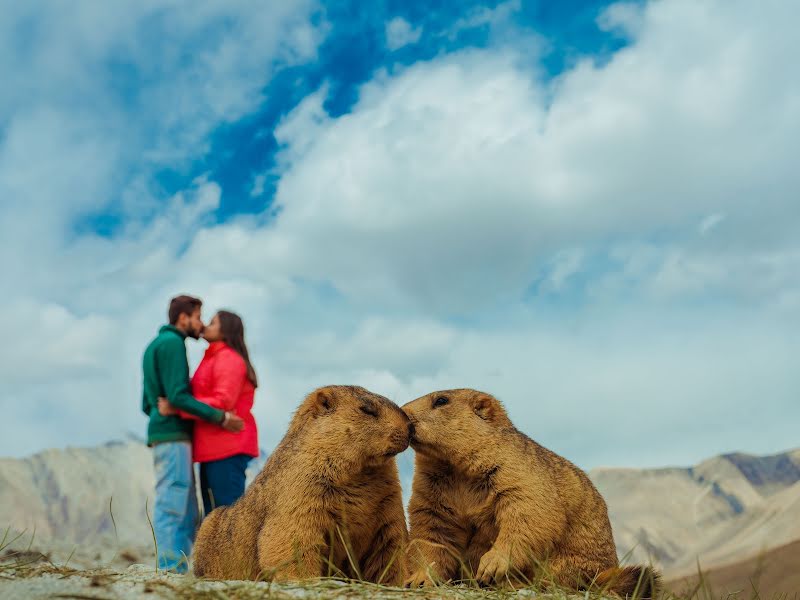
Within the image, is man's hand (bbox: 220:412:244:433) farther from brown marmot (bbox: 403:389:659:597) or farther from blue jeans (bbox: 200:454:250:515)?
brown marmot (bbox: 403:389:659:597)

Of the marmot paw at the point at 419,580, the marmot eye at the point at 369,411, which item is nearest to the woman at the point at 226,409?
the marmot eye at the point at 369,411

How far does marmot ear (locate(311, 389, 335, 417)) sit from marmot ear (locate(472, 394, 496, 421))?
118 cm

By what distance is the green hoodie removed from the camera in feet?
32.0

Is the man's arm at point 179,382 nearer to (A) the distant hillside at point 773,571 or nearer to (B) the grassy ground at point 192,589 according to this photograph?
(B) the grassy ground at point 192,589

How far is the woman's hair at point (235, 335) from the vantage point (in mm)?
10672

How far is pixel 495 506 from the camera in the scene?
5562 mm

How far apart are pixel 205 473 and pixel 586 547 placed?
6028 millimetres

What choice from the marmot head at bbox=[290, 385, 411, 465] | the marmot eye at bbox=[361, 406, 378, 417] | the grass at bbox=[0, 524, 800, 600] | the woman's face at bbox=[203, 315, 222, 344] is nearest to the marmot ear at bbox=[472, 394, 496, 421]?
the marmot head at bbox=[290, 385, 411, 465]

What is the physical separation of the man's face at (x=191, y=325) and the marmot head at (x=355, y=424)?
5767mm

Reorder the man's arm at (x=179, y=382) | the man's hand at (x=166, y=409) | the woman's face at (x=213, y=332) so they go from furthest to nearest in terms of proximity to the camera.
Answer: the woman's face at (x=213, y=332)
the man's hand at (x=166, y=409)
the man's arm at (x=179, y=382)

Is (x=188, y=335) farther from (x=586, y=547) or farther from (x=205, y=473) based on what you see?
(x=586, y=547)

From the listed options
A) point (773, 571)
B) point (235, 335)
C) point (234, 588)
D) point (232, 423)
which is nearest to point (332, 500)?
point (234, 588)

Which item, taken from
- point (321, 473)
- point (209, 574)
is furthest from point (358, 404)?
point (209, 574)

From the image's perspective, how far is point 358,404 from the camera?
5.52m
